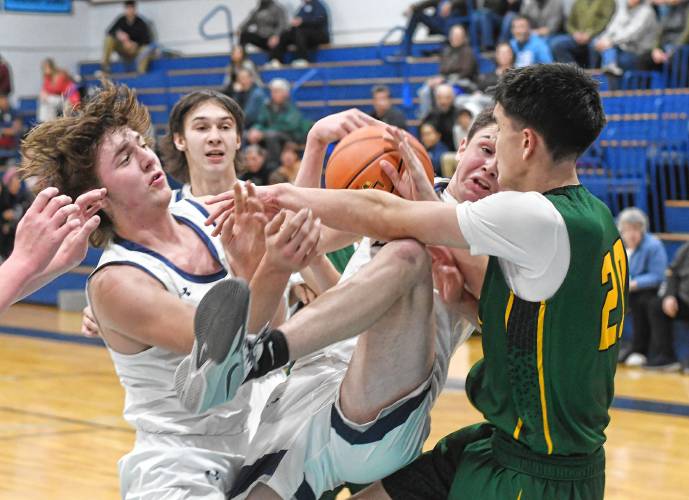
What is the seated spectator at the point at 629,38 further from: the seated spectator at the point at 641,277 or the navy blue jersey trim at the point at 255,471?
the navy blue jersey trim at the point at 255,471

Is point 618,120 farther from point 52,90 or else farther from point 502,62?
point 52,90

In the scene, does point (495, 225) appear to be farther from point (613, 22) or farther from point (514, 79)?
point (613, 22)

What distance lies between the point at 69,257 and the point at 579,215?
1.42 metres

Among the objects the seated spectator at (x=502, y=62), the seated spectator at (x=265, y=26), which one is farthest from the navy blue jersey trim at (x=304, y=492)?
the seated spectator at (x=265, y=26)

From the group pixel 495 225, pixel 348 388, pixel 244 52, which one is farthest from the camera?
pixel 244 52

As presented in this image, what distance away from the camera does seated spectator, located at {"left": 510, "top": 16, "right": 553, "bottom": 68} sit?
13.0m

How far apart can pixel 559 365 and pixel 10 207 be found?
12825 mm

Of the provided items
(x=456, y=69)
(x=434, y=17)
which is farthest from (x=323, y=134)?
(x=434, y=17)

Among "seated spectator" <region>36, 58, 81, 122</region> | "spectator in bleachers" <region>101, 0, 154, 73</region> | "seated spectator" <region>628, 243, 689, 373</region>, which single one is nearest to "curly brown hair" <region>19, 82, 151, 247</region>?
"seated spectator" <region>628, 243, 689, 373</region>

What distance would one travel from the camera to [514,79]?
3377mm

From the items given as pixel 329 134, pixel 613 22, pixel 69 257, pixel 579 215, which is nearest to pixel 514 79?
pixel 579 215

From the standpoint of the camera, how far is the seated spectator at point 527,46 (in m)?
13.0

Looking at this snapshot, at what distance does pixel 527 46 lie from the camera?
13.1 m

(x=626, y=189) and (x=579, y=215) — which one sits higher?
(x=579, y=215)
